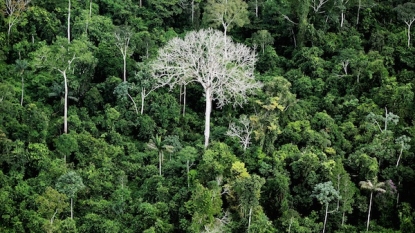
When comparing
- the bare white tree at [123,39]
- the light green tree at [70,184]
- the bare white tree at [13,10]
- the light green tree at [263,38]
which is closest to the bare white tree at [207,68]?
the bare white tree at [123,39]

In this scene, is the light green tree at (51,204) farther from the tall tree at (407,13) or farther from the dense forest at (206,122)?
the tall tree at (407,13)

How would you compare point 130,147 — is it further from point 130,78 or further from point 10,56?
point 10,56

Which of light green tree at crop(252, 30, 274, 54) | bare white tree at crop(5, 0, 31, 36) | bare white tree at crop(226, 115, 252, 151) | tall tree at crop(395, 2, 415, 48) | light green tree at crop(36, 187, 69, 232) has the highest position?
tall tree at crop(395, 2, 415, 48)

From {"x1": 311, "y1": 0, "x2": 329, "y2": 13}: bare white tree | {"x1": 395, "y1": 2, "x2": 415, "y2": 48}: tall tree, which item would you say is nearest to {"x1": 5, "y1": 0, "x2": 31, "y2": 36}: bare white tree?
{"x1": 311, "y1": 0, "x2": 329, "y2": 13}: bare white tree

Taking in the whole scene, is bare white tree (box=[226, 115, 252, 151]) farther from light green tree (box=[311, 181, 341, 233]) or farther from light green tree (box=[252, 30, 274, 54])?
light green tree (box=[252, 30, 274, 54])

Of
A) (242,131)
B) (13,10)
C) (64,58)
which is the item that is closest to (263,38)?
(242,131)
